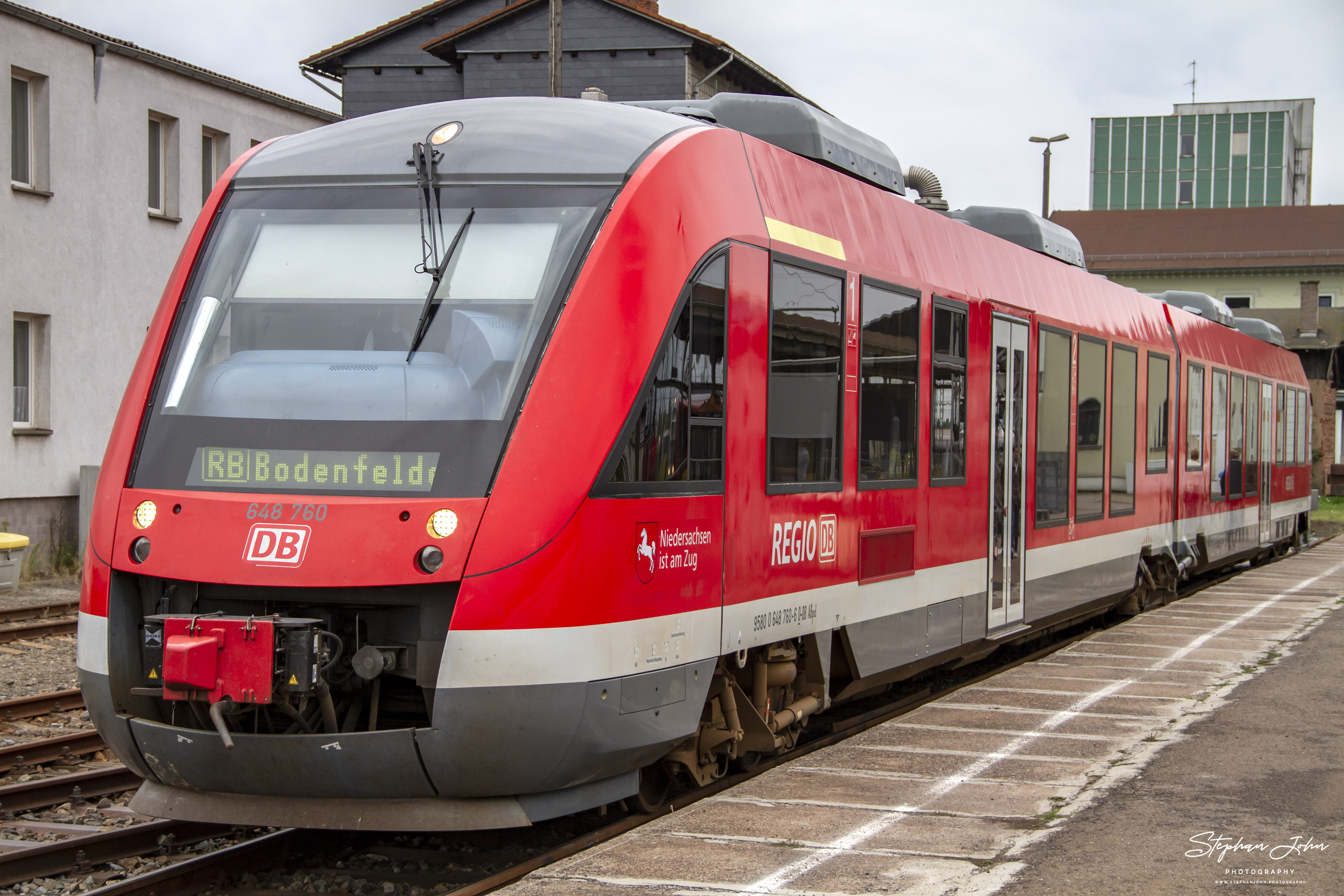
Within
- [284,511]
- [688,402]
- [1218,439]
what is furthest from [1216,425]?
[284,511]

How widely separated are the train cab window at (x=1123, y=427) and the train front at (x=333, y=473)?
24.2 ft

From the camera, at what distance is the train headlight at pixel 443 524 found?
16.7 ft

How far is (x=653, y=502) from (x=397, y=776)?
1.38 m

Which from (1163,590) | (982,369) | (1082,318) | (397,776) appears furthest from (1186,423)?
(397,776)

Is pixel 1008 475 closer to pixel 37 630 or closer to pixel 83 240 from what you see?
pixel 37 630

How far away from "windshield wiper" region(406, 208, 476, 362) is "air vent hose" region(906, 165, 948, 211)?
5.07 m

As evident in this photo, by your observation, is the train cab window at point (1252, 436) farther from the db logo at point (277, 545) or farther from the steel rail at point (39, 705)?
the db logo at point (277, 545)

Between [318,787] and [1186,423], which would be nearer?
[318,787]

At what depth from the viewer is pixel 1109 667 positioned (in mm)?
10086

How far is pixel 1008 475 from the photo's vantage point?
9.73 metres

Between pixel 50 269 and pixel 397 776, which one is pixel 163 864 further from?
pixel 50 269

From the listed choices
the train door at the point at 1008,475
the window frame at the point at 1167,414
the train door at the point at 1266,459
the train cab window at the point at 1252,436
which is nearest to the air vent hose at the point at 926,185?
the train door at the point at 1008,475

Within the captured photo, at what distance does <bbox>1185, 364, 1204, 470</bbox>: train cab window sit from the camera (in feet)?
49.0

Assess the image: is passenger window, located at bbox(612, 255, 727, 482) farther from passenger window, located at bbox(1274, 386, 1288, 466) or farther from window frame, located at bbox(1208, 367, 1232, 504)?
passenger window, located at bbox(1274, 386, 1288, 466)
